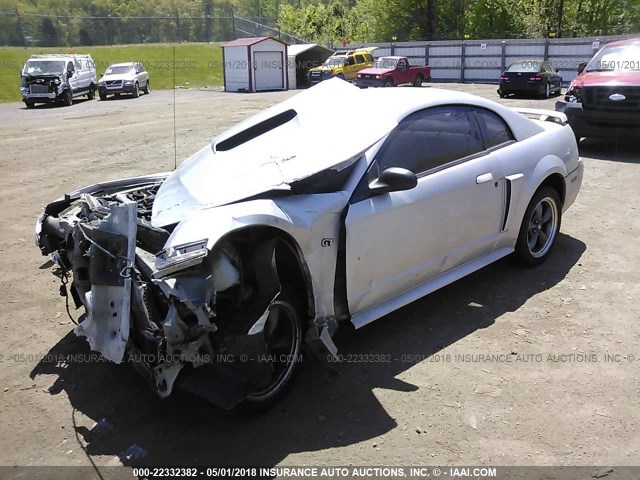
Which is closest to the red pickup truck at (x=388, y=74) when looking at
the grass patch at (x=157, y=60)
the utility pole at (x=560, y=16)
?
the grass patch at (x=157, y=60)

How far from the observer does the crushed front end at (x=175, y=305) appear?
2824 millimetres

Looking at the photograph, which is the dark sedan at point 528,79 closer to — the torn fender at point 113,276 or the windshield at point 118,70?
the windshield at point 118,70

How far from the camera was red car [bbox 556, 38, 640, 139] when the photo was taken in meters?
9.33

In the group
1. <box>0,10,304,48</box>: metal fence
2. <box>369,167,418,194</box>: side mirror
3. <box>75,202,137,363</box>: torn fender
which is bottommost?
<box>75,202,137,363</box>: torn fender

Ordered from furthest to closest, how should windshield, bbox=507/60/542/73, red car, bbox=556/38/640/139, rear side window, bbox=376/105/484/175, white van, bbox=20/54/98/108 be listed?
1. white van, bbox=20/54/98/108
2. windshield, bbox=507/60/542/73
3. red car, bbox=556/38/640/139
4. rear side window, bbox=376/105/484/175

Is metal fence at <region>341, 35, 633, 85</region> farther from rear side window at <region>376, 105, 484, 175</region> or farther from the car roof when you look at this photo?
the car roof

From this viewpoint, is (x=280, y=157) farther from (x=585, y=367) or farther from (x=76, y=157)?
(x=76, y=157)

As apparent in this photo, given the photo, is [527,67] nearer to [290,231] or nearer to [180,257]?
[290,231]

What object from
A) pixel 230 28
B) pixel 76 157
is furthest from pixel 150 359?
pixel 230 28

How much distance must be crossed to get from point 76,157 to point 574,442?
1021cm

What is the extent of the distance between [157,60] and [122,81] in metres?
19.4

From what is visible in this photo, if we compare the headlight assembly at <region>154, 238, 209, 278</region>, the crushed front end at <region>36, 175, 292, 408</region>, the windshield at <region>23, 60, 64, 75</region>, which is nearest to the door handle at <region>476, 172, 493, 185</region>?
the crushed front end at <region>36, 175, 292, 408</region>

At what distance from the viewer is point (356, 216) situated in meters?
3.49

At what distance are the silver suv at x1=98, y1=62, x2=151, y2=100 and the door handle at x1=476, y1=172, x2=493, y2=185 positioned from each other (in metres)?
25.9
